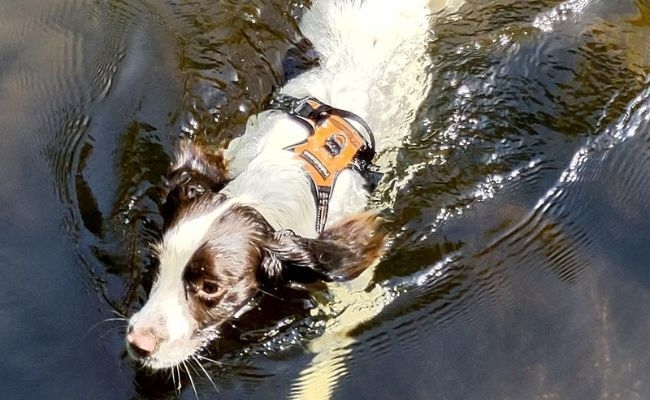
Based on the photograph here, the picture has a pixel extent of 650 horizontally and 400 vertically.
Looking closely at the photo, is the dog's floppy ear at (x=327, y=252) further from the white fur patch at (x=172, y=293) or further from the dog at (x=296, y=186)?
the white fur patch at (x=172, y=293)

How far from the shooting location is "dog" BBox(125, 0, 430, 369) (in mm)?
4305

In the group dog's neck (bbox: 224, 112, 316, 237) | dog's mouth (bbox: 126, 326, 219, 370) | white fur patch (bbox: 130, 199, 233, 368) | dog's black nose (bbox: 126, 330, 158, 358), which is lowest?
dog's mouth (bbox: 126, 326, 219, 370)

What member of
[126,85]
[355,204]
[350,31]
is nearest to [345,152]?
[355,204]

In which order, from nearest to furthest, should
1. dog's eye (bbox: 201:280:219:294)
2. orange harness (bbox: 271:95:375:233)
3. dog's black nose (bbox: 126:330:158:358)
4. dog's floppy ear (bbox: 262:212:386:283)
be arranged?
dog's black nose (bbox: 126:330:158:358), dog's eye (bbox: 201:280:219:294), dog's floppy ear (bbox: 262:212:386:283), orange harness (bbox: 271:95:375:233)

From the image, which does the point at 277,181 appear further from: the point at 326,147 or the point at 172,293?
the point at 172,293

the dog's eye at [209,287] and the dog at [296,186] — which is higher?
the dog at [296,186]

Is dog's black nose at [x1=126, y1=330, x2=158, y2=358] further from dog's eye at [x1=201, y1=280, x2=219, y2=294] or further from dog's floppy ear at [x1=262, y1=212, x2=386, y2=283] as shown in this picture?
dog's floppy ear at [x1=262, y1=212, x2=386, y2=283]

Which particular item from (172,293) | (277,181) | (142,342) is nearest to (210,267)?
(172,293)

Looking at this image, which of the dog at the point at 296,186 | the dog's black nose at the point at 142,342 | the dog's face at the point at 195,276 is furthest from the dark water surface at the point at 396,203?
the dog's black nose at the point at 142,342

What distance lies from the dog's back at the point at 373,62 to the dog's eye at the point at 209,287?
1.46 m

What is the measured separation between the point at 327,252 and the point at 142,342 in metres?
1.05

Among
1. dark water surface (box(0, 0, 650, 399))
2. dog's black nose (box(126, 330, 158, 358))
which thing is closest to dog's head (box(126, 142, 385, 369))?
dog's black nose (box(126, 330, 158, 358))

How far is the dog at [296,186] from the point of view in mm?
4305

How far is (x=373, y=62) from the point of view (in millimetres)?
5355
